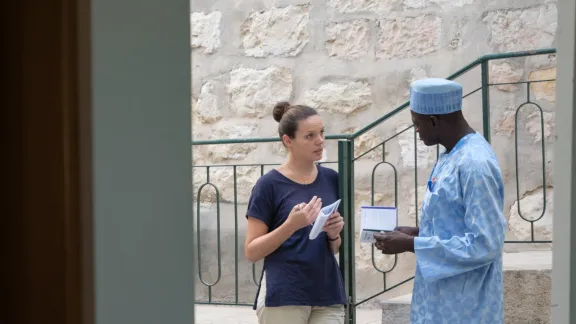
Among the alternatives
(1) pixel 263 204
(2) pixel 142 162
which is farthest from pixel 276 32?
(2) pixel 142 162

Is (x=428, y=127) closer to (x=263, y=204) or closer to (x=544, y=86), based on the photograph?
(x=263, y=204)

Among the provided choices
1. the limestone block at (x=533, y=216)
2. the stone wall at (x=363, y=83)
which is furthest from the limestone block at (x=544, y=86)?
the limestone block at (x=533, y=216)

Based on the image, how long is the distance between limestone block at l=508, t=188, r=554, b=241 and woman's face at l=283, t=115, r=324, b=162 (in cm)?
212

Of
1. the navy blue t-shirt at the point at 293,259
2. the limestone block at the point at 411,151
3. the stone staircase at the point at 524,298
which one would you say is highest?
the limestone block at the point at 411,151

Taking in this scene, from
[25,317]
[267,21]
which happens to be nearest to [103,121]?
[25,317]

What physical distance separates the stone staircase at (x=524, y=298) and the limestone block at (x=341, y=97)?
5.83 feet

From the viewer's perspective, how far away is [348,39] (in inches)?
237

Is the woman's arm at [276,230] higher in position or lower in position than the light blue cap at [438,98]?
lower

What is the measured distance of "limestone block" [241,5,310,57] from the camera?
242 inches

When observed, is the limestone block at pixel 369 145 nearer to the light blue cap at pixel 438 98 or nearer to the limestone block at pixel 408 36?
the limestone block at pixel 408 36

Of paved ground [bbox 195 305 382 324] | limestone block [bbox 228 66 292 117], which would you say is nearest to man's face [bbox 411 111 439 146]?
paved ground [bbox 195 305 382 324]

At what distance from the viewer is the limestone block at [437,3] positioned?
18.8ft

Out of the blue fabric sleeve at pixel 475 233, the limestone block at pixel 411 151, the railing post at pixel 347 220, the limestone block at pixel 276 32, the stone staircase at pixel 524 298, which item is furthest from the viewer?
the limestone block at pixel 276 32

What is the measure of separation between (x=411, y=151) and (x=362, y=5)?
1.15m
